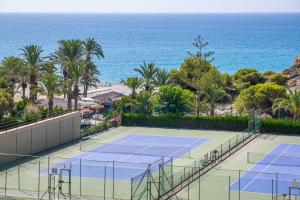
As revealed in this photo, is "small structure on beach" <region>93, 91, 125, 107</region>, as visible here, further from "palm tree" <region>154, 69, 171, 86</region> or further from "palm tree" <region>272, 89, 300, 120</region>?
Result: "palm tree" <region>272, 89, 300, 120</region>

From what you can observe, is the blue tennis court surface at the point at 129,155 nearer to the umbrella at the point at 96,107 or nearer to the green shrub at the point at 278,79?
the umbrella at the point at 96,107

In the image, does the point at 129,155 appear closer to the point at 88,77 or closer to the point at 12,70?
the point at 12,70

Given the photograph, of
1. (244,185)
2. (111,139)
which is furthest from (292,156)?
(111,139)

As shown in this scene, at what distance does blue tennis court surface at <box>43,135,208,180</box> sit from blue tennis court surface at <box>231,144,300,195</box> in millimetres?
5200

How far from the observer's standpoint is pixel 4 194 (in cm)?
3775

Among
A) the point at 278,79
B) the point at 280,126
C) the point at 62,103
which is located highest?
the point at 278,79

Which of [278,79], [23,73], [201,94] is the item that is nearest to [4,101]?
[23,73]

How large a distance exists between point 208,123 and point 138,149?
1085 cm

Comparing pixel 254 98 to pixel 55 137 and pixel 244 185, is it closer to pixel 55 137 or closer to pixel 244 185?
pixel 55 137

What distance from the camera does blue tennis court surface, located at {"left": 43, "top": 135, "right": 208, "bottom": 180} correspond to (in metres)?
42.7

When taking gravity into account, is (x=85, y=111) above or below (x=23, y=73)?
below

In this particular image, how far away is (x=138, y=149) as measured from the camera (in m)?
51.7

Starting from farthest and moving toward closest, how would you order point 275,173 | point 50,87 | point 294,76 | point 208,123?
point 294,76, point 50,87, point 208,123, point 275,173

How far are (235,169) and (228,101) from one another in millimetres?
35963
